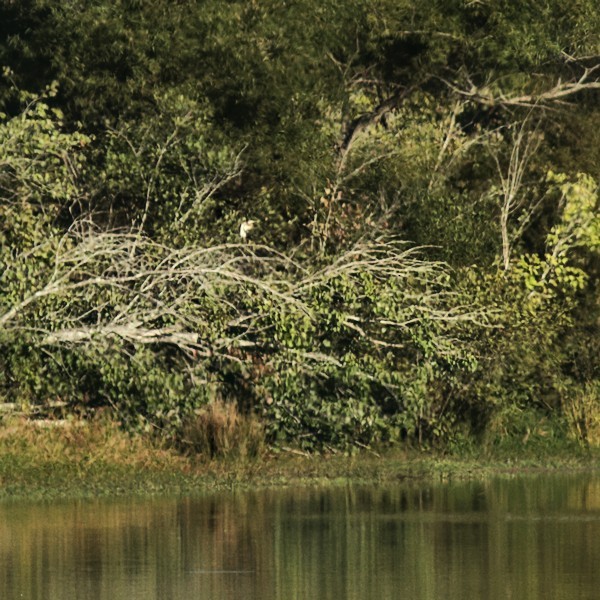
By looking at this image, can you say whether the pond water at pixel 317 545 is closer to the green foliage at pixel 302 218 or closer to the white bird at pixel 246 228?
the green foliage at pixel 302 218

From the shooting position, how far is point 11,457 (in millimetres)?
21297

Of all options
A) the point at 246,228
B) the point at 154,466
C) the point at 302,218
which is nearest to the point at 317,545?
the point at 154,466

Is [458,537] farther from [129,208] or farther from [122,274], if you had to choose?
[129,208]

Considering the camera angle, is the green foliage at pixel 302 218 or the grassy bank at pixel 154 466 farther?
the green foliage at pixel 302 218

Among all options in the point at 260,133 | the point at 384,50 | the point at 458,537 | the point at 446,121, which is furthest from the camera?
the point at 446,121

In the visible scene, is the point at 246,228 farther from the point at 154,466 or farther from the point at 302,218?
the point at 154,466

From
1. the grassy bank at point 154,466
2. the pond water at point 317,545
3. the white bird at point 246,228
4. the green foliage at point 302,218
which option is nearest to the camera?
the pond water at point 317,545

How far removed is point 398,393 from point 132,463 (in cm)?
361

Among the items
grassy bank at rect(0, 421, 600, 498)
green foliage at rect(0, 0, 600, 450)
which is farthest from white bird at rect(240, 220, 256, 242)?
grassy bank at rect(0, 421, 600, 498)

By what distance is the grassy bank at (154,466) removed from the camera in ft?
67.2

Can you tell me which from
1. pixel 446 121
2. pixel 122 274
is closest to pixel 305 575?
pixel 122 274

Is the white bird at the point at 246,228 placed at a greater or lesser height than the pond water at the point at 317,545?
greater

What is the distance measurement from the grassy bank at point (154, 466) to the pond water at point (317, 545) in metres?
0.90

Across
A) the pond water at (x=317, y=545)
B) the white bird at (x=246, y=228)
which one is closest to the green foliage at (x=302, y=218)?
the white bird at (x=246, y=228)
